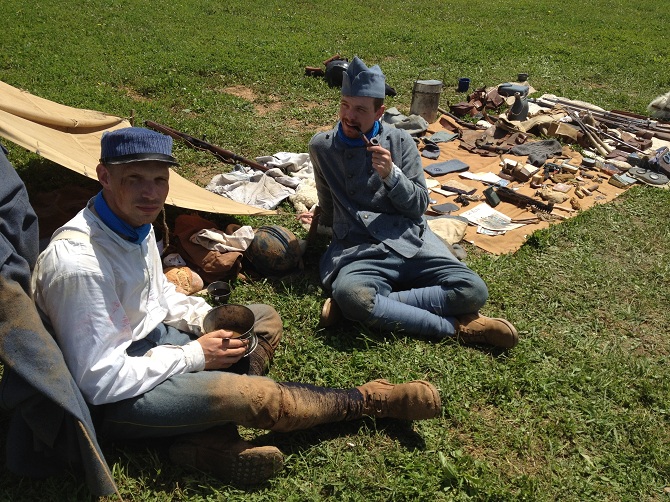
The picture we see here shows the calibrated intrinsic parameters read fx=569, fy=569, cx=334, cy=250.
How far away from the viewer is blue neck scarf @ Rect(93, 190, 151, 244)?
256cm

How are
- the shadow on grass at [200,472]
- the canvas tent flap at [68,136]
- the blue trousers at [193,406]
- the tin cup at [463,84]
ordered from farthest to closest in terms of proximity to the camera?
the tin cup at [463,84] → the canvas tent flap at [68,136] → the shadow on grass at [200,472] → the blue trousers at [193,406]

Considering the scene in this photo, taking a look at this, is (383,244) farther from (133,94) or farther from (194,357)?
(133,94)

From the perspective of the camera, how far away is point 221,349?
286 cm

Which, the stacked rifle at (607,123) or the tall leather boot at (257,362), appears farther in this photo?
the stacked rifle at (607,123)

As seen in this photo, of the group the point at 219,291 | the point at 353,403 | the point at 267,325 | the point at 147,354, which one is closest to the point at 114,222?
the point at 147,354

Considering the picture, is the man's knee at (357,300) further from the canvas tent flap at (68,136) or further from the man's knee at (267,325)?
the canvas tent flap at (68,136)

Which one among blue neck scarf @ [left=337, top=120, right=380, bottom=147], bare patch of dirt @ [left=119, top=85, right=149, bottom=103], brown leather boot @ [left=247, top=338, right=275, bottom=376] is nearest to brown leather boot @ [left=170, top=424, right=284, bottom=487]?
brown leather boot @ [left=247, top=338, right=275, bottom=376]

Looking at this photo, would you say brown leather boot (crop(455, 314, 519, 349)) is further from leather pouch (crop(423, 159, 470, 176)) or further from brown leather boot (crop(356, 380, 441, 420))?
leather pouch (crop(423, 159, 470, 176))

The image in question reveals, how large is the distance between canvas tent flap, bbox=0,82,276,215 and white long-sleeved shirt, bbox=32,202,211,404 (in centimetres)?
171

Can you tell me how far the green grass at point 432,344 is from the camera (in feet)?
9.82

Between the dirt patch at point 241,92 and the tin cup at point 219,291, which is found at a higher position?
the dirt patch at point 241,92

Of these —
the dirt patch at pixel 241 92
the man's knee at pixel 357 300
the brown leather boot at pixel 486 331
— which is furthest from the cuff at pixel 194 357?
the dirt patch at pixel 241 92

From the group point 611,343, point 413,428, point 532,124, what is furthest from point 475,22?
point 413,428

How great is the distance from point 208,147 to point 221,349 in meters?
4.35
